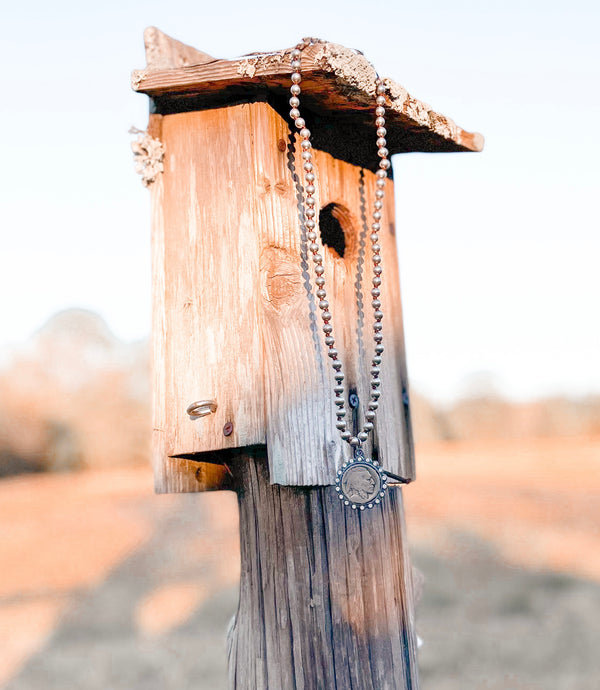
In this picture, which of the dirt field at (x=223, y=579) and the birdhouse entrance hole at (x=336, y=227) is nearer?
the birdhouse entrance hole at (x=336, y=227)

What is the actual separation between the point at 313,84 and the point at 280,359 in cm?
66

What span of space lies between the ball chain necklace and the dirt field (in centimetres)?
446

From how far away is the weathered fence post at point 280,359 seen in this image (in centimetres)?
202

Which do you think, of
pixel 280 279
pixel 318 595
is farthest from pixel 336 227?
pixel 318 595

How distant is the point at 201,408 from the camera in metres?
2.11

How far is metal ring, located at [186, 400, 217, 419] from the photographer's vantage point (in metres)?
2.08

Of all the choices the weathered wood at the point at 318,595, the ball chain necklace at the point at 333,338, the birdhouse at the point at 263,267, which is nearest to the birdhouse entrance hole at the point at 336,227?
the birdhouse at the point at 263,267

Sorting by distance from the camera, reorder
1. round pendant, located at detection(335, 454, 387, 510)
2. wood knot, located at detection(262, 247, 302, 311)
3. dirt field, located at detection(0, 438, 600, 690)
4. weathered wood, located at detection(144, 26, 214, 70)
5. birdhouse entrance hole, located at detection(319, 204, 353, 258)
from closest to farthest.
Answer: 1. round pendant, located at detection(335, 454, 387, 510)
2. wood knot, located at detection(262, 247, 302, 311)
3. birdhouse entrance hole, located at detection(319, 204, 353, 258)
4. weathered wood, located at detection(144, 26, 214, 70)
5. dirt field, located at detection(0, 438, 600, 690)

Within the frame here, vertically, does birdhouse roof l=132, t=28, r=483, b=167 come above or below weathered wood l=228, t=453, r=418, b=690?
above

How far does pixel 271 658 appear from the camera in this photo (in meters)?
2.12

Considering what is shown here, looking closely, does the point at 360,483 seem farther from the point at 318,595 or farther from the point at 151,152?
the point at 151,152

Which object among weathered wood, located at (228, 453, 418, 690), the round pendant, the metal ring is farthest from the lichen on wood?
the round pendant

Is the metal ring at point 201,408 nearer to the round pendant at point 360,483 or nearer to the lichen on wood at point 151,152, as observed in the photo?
the round pendant at point 360,483

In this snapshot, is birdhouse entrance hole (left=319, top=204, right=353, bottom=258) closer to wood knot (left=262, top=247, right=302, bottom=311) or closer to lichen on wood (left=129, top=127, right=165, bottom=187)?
wood knot (left=262, top=247, right=302, bottom=311)
